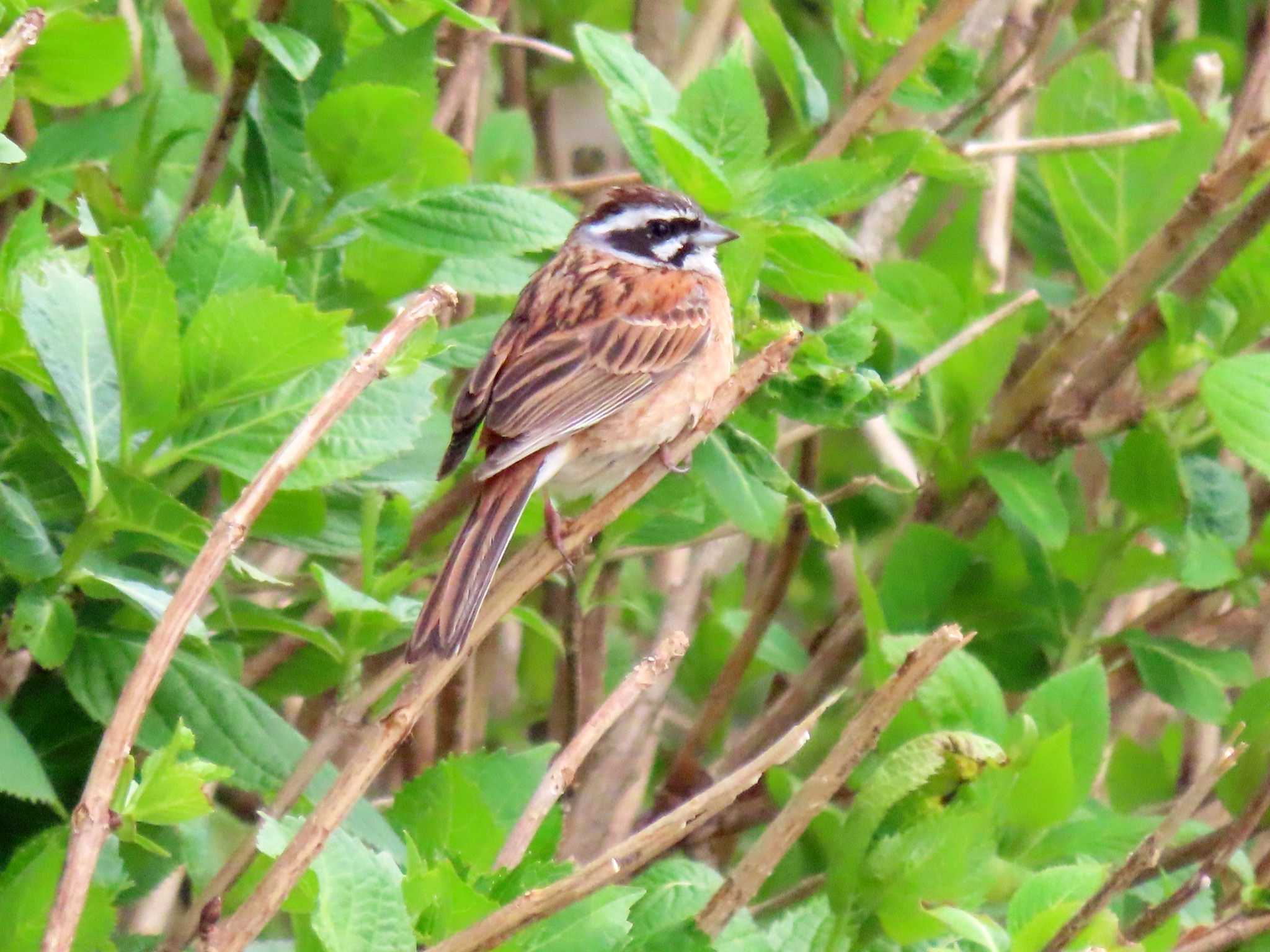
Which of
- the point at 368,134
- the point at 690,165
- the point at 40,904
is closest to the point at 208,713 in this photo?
the point at 40,904

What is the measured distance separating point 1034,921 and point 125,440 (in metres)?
1.16

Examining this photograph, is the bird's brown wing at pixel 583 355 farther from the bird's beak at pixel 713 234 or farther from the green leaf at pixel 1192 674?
the green leaf at pixel 1192 674

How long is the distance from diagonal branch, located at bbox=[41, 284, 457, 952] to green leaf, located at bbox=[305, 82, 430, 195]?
717mm

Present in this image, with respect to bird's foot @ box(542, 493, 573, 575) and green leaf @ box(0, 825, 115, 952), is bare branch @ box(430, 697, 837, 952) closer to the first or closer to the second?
green leaf @ box(0, 825, 115, 952)

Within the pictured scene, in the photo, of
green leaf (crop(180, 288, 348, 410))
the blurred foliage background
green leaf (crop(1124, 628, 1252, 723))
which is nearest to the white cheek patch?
the blurred foliage background

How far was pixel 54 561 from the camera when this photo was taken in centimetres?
198

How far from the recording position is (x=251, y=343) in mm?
1949

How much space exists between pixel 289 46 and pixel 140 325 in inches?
20.2

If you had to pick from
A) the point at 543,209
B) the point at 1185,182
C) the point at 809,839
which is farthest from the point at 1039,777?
the point at 1185,182

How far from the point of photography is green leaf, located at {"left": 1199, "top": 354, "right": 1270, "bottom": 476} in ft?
7.89

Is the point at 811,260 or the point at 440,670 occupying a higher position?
the point at 811,260

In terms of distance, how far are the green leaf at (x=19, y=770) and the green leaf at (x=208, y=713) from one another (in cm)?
14

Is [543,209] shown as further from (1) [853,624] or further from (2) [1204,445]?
(2) [1204,445]

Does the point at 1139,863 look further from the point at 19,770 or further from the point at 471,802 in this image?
the point at 19,770
